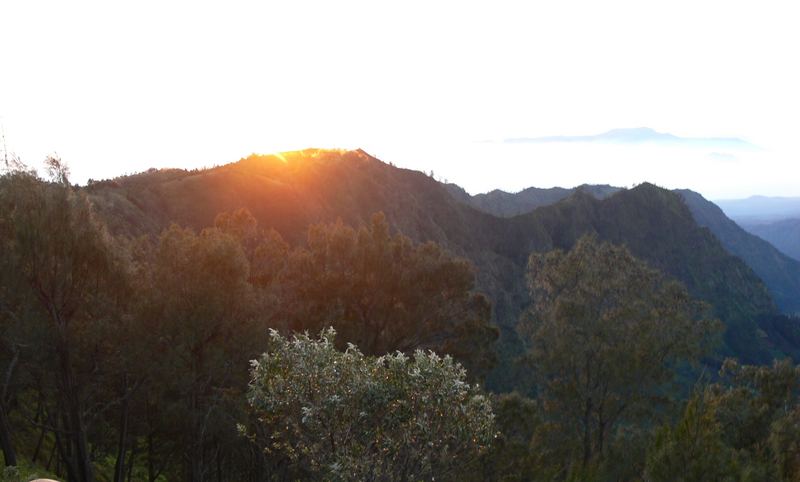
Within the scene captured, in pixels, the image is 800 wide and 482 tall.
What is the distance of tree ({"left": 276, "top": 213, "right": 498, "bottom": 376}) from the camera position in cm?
2445

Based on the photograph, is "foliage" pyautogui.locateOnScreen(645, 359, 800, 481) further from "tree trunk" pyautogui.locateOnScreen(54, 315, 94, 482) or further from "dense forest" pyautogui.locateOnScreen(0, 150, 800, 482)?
"tree trunk" pyautogui.locateOnScreen(54, 315, 94, 482)

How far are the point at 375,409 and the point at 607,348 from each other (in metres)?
22.0

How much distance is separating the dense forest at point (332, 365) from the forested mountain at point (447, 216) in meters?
18.6

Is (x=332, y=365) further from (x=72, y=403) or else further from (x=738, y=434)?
(x=738, y=434)

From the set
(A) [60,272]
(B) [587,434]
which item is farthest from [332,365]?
(B) [587,434]

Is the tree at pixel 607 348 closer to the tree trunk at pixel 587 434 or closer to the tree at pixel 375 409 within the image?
the tree trunk at pixel 587 434

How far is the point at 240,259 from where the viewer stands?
65.3 ft

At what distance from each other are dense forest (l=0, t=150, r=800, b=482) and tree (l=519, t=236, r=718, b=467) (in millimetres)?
112

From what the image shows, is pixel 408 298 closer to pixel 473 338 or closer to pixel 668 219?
pixel 473 338

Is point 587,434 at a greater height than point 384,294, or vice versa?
Answer: point 384,294

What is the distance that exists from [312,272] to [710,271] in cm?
14935

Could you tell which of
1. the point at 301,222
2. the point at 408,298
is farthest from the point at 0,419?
the point at 301,222

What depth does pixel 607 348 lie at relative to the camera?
30281 mm

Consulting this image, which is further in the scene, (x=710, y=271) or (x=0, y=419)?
(x=710, y=271)
